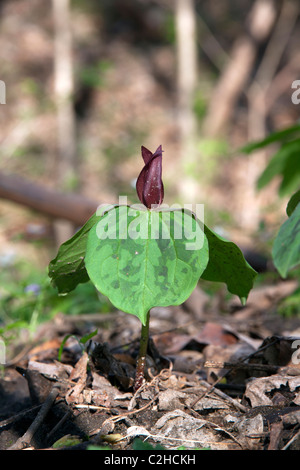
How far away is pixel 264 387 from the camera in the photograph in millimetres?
1300

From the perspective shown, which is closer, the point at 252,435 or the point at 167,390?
the point at 252,435

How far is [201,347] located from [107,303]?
1242 mm

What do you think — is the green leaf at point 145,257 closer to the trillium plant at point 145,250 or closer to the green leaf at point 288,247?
the trillium plant at point 145,250

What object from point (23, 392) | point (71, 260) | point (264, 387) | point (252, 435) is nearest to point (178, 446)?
point (252, 435)

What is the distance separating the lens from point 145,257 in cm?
108

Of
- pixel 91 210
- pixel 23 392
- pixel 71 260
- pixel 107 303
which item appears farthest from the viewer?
pixel 91 210

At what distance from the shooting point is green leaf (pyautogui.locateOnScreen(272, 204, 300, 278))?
100 centimetres

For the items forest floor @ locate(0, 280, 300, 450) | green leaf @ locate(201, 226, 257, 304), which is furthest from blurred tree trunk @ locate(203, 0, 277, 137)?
green leaf @ locate(201, 226, 257, 304)

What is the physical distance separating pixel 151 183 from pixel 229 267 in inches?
12.3

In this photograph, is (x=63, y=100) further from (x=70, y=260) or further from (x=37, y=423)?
(x=37, y=423)

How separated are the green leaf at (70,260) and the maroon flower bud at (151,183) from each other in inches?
5.3

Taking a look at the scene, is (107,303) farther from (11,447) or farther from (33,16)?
(33,16)

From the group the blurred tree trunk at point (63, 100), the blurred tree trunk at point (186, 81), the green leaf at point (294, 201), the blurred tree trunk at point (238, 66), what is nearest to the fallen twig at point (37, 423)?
the green leaf at point (294, 201)

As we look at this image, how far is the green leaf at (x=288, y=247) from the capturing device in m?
1.00
